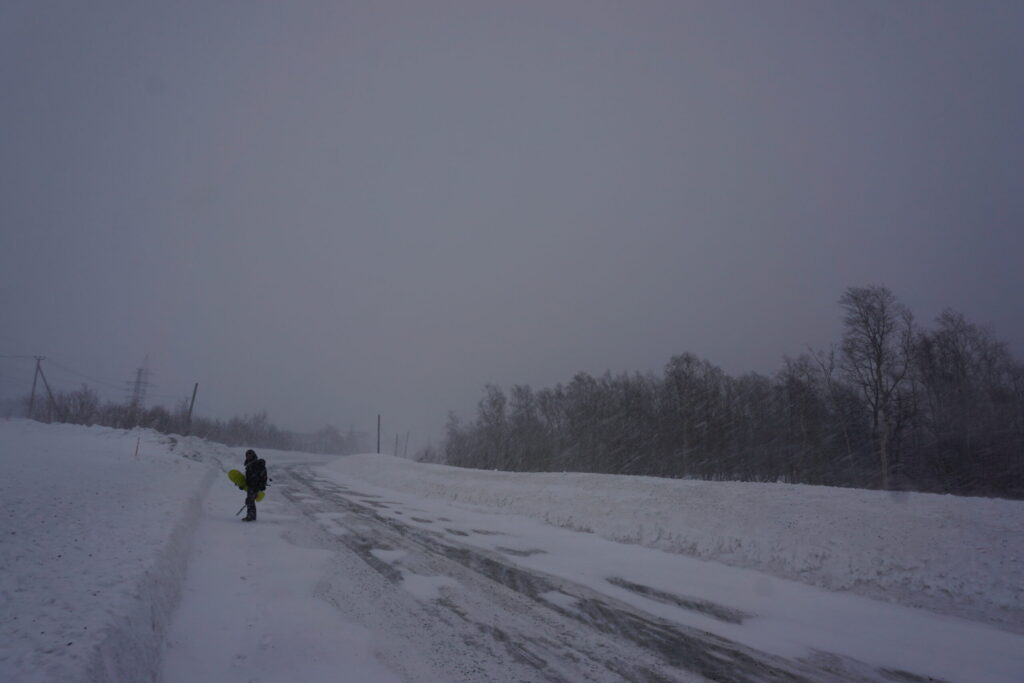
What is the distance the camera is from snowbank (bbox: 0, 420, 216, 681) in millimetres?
3686

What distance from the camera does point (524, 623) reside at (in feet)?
20.5

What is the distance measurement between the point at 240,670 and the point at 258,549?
5.94 m

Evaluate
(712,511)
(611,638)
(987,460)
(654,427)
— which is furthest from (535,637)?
(654,427)

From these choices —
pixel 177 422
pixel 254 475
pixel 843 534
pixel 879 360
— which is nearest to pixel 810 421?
pixel 879 360

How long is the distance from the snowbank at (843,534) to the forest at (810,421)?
18.7 metres

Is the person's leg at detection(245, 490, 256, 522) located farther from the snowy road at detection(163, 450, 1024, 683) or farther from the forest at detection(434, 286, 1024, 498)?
the forest at detection(434, 286, 1024, 498)

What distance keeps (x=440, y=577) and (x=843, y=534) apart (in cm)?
875

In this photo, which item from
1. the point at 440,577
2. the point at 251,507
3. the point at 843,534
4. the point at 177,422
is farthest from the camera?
the point at 177,422

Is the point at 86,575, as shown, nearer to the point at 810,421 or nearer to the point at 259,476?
the point at 259,476

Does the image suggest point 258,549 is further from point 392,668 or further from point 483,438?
point 483,438

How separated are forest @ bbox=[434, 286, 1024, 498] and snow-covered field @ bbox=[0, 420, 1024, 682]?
66.4ft

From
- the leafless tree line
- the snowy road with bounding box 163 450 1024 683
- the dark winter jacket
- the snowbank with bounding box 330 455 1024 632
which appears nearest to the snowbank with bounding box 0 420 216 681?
the snowy road with bounding box 163 450 1024 683

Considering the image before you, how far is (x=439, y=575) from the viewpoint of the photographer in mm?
8500

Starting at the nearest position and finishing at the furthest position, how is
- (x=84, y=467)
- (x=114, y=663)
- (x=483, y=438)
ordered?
(x=114, y=663)
(x=84, y=467)
(x=483, y=438)
